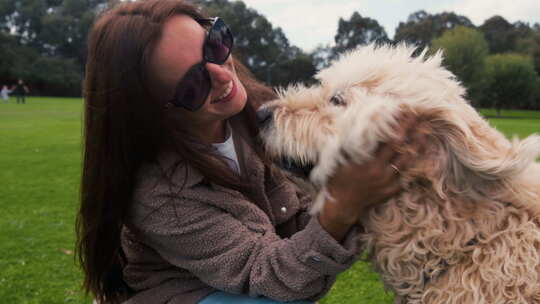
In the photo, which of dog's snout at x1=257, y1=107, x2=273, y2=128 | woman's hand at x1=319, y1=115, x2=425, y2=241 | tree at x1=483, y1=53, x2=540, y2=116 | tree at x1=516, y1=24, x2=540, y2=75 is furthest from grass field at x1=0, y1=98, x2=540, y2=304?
tree at x1=516, y1=24, x2=540, y2=75

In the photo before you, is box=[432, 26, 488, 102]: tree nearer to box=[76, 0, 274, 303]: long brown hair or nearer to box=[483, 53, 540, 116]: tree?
box=[483, 53, 540, 116]: tree

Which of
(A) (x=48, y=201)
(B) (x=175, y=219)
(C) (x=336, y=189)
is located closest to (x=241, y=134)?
(B) (x=175, y=219)

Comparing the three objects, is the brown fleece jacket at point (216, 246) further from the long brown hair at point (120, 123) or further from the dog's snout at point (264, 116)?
the dog's snout at point (264, 116)

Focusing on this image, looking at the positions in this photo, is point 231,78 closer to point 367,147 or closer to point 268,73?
point 367,147

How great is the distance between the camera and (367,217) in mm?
2018

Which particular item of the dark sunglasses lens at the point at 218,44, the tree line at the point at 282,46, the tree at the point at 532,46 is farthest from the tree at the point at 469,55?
the dark sunglasses lens at the point at 218,44

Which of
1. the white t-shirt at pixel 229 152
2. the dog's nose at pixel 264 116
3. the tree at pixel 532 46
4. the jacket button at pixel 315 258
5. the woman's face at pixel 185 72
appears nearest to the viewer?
the jacket button at pixel 315 258

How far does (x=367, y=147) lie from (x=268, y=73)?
5004cm

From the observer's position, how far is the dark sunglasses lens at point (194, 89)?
7.32ft

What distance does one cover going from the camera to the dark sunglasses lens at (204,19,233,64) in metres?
2.28

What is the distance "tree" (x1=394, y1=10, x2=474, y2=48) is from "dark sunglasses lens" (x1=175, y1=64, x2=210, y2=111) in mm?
65546

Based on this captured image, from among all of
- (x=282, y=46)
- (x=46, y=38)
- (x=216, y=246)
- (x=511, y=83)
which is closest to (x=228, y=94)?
(x=216, y=246)

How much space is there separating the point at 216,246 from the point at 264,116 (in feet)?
2.09

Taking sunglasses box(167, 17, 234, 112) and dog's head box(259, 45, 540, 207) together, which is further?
sunglasses box(167, 17, 234, 112)
